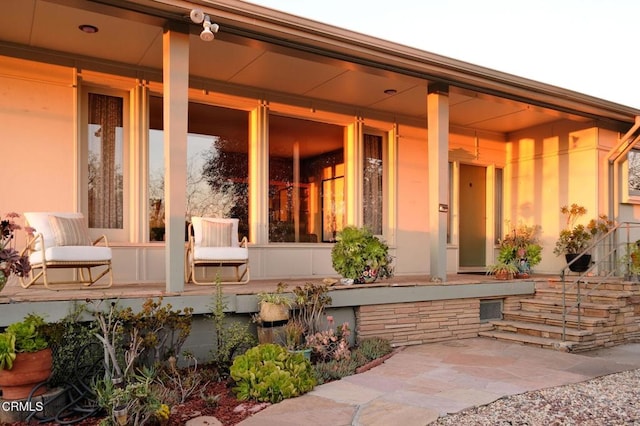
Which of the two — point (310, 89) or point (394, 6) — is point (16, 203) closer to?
point (310, 89)

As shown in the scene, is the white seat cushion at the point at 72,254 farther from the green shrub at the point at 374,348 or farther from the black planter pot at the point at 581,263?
the black planter pot at the point at 581,263

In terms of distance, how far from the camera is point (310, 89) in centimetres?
696

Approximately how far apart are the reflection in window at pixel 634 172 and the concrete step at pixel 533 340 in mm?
4200

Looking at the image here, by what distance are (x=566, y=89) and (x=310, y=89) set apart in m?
3.47

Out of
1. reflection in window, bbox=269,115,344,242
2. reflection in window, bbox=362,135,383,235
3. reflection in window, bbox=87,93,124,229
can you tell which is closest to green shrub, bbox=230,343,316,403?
reflection in window, bbox=87,93,124,229

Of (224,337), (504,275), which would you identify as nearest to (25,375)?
(224,337)

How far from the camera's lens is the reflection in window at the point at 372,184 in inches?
309

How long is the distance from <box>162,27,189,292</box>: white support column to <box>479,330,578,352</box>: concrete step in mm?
3737

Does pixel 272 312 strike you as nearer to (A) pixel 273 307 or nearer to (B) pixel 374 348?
(A) pixel 273 307

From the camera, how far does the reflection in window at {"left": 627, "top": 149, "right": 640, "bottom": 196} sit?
27.8ft

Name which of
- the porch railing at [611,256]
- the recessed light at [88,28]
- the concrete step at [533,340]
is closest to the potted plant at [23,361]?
the recessed light at [88,28]

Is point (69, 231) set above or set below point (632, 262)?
above

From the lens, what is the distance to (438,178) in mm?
6176

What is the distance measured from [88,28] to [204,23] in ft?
4.87
